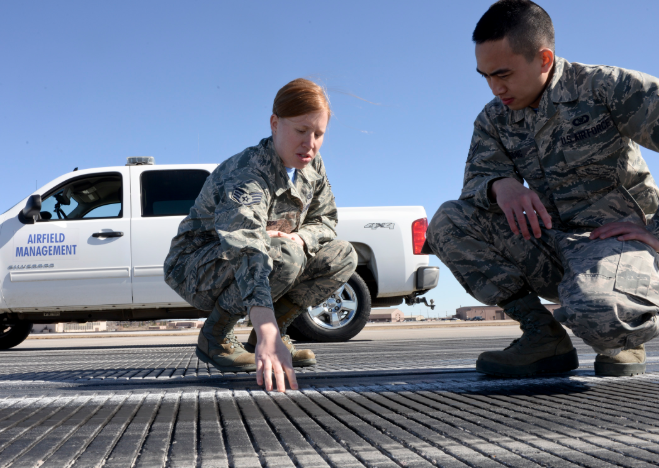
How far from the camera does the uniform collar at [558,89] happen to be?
6.30ft

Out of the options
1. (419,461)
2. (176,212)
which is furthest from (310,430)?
(176,212)

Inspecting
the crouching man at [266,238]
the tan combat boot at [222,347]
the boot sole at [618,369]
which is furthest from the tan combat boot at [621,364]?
the tan combat boot at [222,347]

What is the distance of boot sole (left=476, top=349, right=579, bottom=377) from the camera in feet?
6.01

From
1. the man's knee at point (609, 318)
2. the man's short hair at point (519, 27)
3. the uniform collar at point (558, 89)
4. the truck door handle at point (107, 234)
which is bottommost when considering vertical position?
the man's knee at point (609, 318)

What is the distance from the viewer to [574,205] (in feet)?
6.54

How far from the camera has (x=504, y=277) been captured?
1970mm

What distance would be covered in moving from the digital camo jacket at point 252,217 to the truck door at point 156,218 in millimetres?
2726

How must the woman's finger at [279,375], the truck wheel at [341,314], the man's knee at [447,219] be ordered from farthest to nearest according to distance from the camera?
the truck wheel at [341,314] → the man's knee at [447,219] → the woman's finger at [279,375]

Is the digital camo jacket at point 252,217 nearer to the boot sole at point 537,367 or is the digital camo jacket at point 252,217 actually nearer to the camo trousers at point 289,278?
the camo trousers at point 289,278

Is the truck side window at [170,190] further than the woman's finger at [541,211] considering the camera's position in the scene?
Yes

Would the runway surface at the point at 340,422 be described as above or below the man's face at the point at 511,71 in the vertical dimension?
below

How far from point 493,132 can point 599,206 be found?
48 centimetres

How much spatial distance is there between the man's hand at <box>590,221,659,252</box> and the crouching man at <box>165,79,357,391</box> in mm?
1003

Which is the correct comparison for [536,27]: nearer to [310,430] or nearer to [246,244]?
[246,244]
